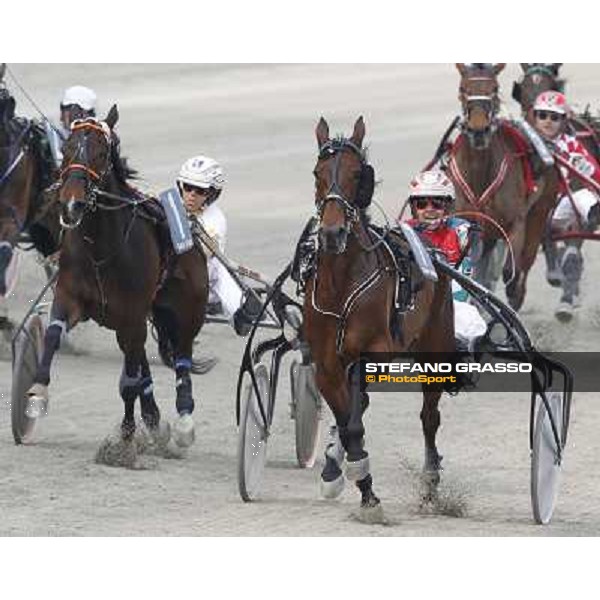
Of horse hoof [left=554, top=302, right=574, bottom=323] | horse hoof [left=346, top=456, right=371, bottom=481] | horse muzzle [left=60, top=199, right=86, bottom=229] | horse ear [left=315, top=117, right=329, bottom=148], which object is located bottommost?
horse hoof [left=346, top=456, right=371, bottom=481]

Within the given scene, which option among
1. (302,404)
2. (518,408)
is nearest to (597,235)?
(518,408)

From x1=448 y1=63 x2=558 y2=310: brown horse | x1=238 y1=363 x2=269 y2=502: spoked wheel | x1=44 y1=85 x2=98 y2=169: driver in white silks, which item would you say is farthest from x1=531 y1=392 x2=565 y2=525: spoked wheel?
x1=448 y1=63 x2=558 y2=310: brown horse

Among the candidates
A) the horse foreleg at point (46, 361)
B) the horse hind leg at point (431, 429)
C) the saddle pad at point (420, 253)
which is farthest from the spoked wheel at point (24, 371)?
the saddle pad at point (420, 253)

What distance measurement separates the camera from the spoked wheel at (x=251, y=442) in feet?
49.9

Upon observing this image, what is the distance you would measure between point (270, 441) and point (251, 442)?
103 inches

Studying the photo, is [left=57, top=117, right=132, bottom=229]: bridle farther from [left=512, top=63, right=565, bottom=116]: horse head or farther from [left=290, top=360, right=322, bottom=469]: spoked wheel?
[left=512, top=63, right=565, bottom=116]: horse head

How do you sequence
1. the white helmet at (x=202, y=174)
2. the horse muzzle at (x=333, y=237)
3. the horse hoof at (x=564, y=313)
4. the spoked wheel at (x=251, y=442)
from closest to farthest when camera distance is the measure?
the horse muzzle at (x=333, y=237), the spoked wheel at (x=251, y=442), the white helmet at (x=202, y=174), the horse hoof at (x=564, y=313)

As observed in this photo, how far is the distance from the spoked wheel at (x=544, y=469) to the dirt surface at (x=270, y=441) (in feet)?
0.34

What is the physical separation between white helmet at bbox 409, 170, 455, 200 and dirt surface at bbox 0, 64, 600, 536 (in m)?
1.64

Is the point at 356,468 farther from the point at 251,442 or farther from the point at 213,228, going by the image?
the point at 213,228

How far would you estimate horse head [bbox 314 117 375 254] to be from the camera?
14.0 m

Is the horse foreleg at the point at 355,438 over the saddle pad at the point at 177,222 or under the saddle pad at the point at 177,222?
under

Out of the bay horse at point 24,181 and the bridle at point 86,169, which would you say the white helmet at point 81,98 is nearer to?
the bay horse at point 24,181

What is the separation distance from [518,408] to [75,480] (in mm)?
4556
